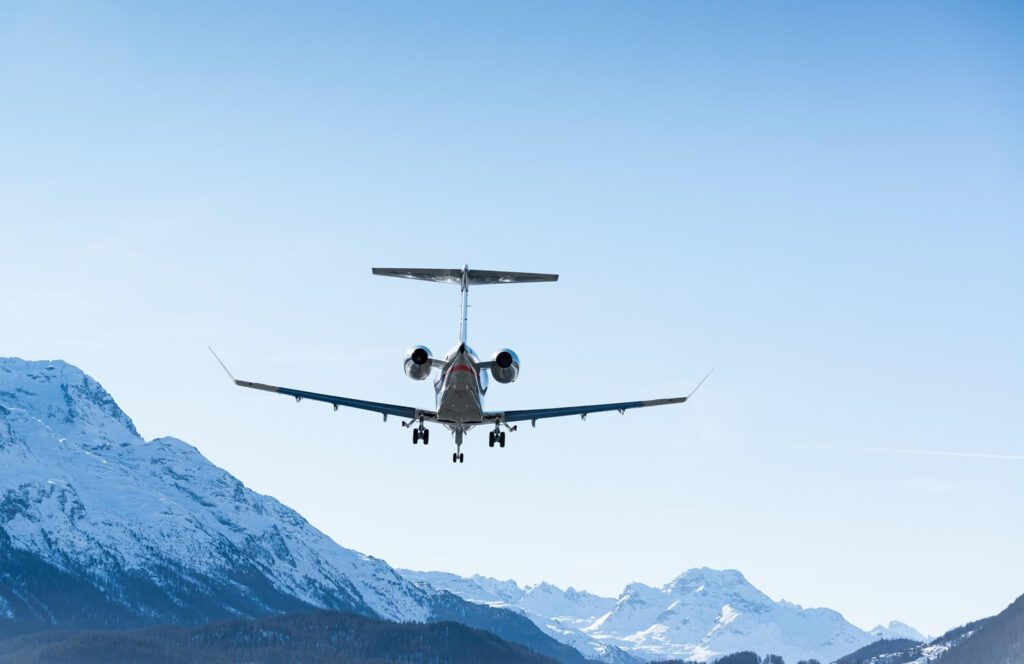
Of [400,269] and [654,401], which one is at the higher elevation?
[400,269]

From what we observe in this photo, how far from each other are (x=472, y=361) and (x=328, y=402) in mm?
13566

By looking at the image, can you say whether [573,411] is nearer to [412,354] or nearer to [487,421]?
[487,421]

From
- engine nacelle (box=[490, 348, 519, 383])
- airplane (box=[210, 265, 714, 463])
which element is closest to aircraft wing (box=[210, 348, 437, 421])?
airplane (box=[210, 265, 714, 463])

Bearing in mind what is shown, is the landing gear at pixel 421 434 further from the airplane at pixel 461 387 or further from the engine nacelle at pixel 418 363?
the engine nacelle at pixel 418 363

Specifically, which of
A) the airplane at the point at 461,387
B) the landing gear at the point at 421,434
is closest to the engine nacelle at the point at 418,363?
the airplane at the point at 461,387

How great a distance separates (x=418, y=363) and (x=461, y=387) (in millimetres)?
2933

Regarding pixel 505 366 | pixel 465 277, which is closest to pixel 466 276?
pixel 465 277

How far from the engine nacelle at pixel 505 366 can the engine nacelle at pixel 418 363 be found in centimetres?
350

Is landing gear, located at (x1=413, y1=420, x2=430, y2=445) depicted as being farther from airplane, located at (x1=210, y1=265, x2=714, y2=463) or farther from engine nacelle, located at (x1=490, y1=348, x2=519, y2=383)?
engine nacelle, located at (x1=490, y1=348, x2=519, y2=383)

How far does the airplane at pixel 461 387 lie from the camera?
236ft

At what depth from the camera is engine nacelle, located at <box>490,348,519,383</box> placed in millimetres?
70812

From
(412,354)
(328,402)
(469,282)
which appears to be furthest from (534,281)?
(328,402)

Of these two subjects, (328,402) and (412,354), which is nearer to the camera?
(412,354)

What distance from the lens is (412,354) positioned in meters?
72.0
